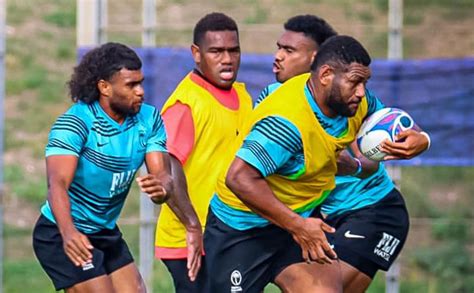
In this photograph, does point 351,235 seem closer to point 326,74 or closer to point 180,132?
point 180,132

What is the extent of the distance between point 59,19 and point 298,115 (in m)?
9.04

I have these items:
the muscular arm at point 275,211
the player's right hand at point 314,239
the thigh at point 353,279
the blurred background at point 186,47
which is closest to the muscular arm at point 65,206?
the muscular arm at point 275,211

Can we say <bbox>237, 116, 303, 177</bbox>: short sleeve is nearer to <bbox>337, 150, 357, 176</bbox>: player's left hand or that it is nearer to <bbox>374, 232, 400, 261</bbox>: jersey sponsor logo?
<bbox>337, 150, 357, 176</bbox>: player's left hand

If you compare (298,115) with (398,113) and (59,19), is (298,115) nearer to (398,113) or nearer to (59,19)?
(398,113)

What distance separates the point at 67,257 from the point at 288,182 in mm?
1331

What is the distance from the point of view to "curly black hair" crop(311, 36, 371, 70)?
677 cm

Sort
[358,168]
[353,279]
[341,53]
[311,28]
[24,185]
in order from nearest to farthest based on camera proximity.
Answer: [341,53]
[358,168]
[353,279]
[311,28]
[24,185]

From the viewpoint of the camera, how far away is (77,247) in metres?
6.83

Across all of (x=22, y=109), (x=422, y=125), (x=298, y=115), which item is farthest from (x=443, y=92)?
(x=22, y=109)

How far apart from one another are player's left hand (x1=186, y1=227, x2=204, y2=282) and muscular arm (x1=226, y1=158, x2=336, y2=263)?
90 cm

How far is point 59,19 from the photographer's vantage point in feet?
50.2

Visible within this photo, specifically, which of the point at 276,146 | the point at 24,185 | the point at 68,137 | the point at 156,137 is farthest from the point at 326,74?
the point at 24,185

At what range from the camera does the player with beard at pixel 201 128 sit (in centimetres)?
777

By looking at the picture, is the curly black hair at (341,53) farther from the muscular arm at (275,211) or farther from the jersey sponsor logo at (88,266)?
the jersey sponsor logo at (88,266)
